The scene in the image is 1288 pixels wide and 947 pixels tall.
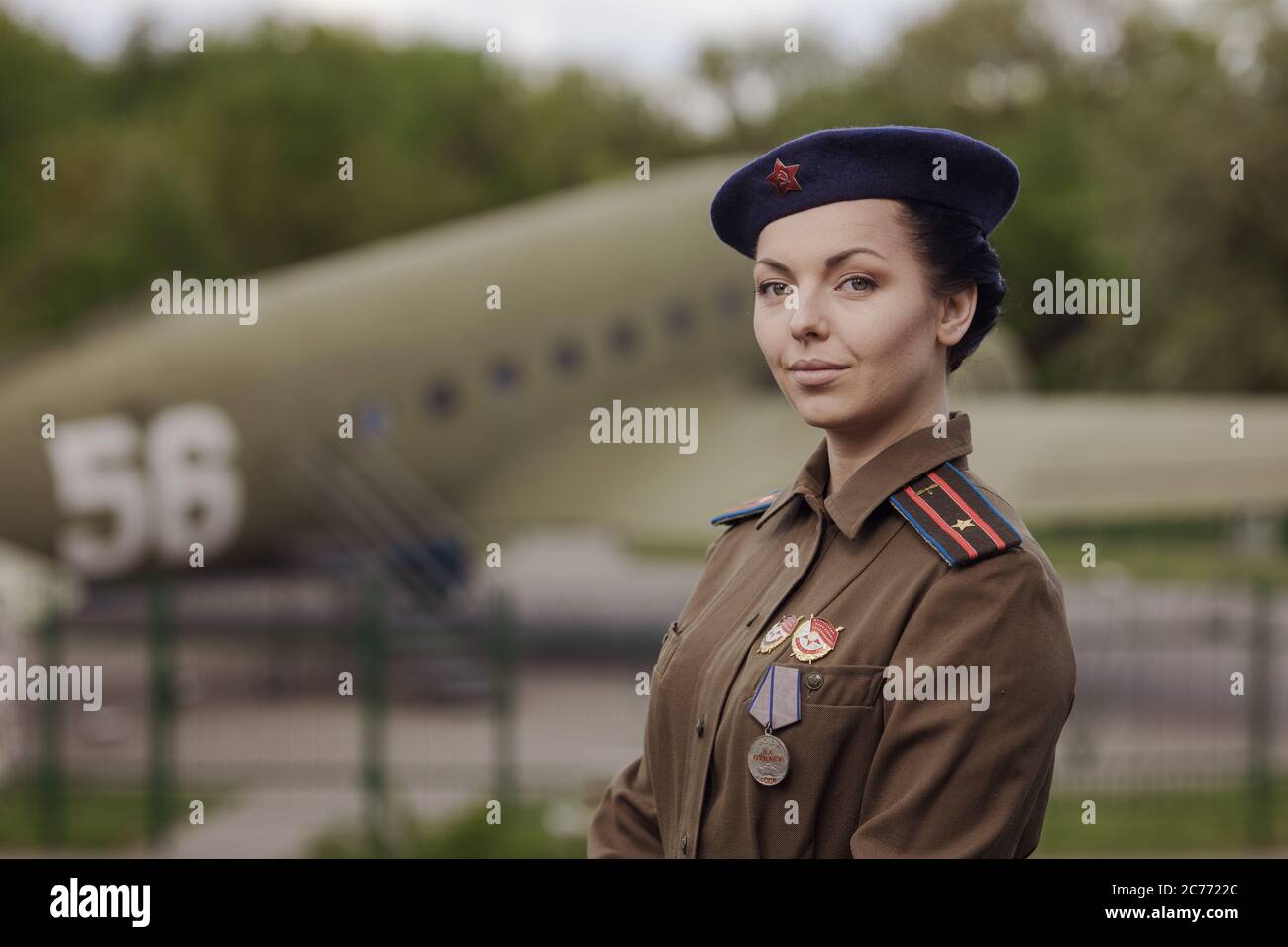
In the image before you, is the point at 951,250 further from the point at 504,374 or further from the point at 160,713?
the point at 504,374

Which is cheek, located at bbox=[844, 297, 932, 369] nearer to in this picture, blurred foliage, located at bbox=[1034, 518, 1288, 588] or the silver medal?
the silver medal

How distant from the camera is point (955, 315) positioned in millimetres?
2605

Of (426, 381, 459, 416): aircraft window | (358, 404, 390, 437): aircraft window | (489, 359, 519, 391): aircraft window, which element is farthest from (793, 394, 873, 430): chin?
(489, 359, 519, 391): aircraft window

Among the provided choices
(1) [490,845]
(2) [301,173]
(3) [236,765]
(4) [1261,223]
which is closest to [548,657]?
(3) [236,765]

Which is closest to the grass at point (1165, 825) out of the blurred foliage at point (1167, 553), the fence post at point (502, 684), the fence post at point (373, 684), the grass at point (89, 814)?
the fence post at point (502, 684)

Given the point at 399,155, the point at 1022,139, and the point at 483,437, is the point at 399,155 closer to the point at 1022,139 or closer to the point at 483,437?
the point at 1022,139

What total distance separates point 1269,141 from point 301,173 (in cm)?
2850

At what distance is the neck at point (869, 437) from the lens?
8.73 feet

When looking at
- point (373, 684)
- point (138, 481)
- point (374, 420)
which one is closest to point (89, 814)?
point (373, 684)

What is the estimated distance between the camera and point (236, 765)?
1144 cm

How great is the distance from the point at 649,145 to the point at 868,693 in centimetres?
6139

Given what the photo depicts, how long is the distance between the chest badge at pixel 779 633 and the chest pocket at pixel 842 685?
0.11 m

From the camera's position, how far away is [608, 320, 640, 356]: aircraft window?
728 inches

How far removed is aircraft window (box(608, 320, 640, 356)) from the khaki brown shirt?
1569cm
